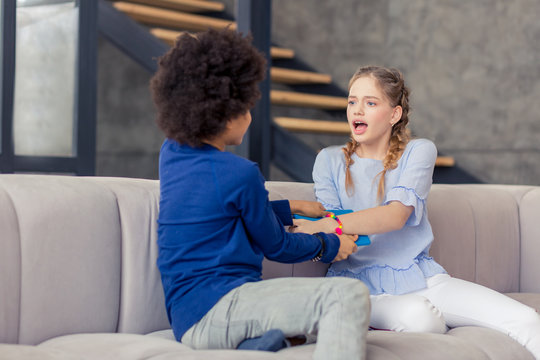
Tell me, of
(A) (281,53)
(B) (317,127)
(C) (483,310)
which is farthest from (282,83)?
(C) (483,310)

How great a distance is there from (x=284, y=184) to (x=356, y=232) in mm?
422

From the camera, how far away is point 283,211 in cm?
188

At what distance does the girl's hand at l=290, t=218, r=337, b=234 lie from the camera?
6.21 feet

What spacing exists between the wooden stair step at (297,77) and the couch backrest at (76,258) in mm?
2890

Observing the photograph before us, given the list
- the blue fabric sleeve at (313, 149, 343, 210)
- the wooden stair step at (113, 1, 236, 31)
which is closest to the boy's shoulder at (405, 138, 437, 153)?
the blue fabric sleeve at (313, 149, 343, 210)

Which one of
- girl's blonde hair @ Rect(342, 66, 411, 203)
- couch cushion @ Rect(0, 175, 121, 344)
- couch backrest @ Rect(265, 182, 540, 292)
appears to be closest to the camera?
couch cushion @ Rect(0, 175, 121, 344)

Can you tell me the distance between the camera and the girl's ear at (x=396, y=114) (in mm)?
2219

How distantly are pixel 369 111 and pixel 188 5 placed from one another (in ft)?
10.4

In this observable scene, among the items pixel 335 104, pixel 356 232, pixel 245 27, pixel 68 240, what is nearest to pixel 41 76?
pixel 245 27

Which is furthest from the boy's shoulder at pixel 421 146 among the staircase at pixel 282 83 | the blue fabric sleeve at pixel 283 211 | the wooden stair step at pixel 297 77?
the wooden stair step at pixel 297 77

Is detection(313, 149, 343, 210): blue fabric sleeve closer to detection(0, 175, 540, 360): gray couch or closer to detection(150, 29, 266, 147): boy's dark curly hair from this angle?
detection(0, 175, 540, 360): gray couch

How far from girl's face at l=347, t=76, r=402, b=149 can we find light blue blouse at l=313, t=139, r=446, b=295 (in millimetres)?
96

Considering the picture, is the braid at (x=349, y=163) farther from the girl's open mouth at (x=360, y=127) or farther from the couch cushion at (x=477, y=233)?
the couch cushion at (x=477, y=233)

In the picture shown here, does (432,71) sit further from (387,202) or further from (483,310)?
(483,310)
